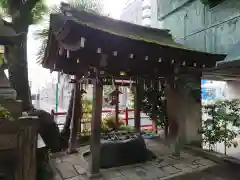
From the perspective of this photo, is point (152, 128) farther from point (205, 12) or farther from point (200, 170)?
point (205, 12)

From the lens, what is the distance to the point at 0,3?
640cm

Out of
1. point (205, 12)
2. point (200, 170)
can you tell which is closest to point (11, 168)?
point (200, 170)

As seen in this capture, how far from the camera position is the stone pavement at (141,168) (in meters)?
4.53

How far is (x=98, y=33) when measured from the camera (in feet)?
11.9

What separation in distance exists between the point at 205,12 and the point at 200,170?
19.1 ft

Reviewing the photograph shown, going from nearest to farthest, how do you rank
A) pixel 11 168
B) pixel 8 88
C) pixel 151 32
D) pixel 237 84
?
pixel 11 168 < pixel 8 88 < pixel 151 32 < pixel 237 84

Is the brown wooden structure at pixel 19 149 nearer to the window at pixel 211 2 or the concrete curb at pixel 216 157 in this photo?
the concrete curb at pixel 216 157

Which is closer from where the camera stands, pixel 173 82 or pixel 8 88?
pixel 8 88

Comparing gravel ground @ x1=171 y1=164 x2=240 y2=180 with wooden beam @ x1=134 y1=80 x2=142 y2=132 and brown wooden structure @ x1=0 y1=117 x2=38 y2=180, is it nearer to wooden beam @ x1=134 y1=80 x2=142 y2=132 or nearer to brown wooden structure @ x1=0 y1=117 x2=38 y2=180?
wooden beam @ x1=134 y1=80 x2=142 y2=132

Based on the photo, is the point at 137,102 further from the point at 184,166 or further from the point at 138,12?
the point at 138,12

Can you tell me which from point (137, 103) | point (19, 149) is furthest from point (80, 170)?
point (137, 103)

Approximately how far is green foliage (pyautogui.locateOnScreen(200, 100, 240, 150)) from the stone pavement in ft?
2.88

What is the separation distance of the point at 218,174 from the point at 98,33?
4788 mm

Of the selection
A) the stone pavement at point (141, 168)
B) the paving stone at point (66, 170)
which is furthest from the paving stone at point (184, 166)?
the paving stone at point (66, 170)
